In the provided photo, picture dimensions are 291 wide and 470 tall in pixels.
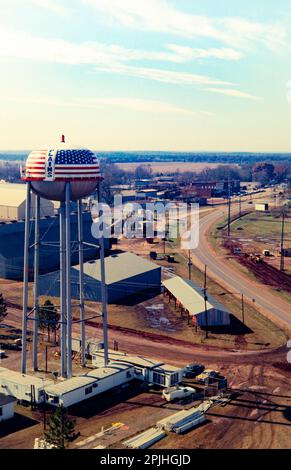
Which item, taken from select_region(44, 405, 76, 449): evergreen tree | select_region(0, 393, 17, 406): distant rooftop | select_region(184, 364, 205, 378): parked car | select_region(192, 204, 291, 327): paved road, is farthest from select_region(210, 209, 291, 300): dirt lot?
select_region(44, 405, 76, 449): evergreen tree

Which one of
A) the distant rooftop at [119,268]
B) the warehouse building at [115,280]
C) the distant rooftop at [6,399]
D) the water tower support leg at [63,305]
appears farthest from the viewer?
the distant rooftop at [119,268]

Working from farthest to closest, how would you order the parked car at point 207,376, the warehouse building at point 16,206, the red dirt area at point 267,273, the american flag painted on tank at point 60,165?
the warehouse building at point 16,206, the red dirt area at point 267,273, the parked car at point 207,376, the american flag painted on tank at point 60,165

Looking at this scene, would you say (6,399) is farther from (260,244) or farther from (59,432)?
(260,244)

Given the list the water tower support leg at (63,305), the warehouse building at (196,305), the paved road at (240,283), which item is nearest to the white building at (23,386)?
the water tower support leg at (63,305)

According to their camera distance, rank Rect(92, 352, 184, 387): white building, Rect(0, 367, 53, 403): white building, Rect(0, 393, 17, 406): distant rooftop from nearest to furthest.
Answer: Rect(0, 393, 17, 406): distant rooftop < Rect(0, 367, 53, 403): white building < Rect(92, 352, 184, 387): white building

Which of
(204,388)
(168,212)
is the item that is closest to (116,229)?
(168,212)

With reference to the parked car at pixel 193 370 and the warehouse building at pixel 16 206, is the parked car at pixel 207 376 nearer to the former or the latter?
the parked car at pixel 193 370

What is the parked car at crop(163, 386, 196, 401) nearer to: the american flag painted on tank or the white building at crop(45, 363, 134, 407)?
the white building at crop(45, 363, 134, 407)
